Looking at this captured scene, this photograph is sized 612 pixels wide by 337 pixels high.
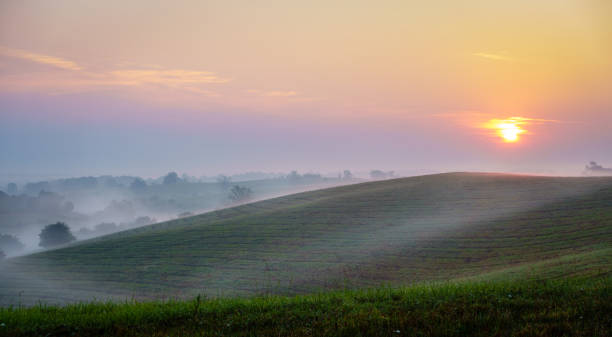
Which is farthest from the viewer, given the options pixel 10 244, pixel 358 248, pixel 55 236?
pixel 10 244

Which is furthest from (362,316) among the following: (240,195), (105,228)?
(105,228)

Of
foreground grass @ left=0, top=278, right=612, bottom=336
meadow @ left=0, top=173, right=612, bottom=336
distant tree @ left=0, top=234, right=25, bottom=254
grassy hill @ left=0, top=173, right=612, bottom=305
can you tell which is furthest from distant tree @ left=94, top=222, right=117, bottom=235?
foreground grass @ left=0, top=278, right=612, bottom=336

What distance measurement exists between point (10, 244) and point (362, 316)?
15852cm

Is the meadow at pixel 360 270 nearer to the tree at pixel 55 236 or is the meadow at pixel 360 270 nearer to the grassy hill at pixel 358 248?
the grassy hill at pixel 358 248

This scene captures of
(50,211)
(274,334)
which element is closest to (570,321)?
(274,334)

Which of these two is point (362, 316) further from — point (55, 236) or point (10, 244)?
point (10, 244)

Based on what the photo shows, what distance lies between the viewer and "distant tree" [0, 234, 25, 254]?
434 ft

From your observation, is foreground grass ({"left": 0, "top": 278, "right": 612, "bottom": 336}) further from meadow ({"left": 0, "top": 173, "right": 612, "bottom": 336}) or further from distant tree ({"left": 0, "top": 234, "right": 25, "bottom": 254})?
distant tree ({"left": 0, "top": 234, "right": 25, "bottom": 254})

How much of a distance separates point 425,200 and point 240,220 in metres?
24.8

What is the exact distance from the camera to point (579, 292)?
9469 mm

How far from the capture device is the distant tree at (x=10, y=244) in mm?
132250

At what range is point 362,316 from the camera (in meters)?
8.14

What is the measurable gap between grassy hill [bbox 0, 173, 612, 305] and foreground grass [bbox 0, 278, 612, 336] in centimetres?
727

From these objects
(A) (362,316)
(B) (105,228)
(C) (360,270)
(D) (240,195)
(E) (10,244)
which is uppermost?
(D) (240,195)
